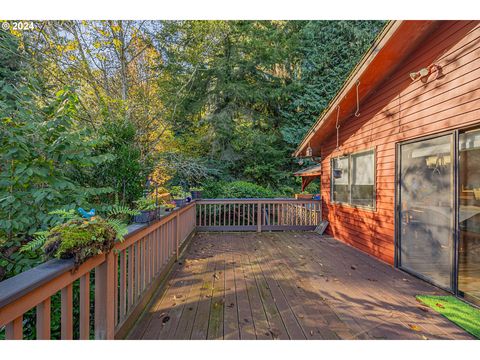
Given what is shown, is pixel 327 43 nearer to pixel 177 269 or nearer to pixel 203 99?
pixel 203 99

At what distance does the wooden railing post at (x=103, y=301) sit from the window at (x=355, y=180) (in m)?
4.26

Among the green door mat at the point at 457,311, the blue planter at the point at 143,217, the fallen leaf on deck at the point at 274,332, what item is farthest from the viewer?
the blue planter at the point at 143,217

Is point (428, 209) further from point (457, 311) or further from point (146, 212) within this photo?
point (146, 212)

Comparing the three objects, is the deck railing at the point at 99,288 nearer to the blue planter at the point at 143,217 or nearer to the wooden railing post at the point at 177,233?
the blue planter at the point at 143,217

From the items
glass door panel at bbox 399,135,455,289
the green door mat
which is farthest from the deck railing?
glass door panel at bbox 399,135,455,289

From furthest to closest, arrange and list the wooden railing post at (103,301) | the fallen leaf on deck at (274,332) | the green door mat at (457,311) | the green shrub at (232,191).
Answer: the green shrub at (232,191) → the green door mat at (457,311) → the fallen leaf on deck at (274,332) → the wooden railing post at (103,301)

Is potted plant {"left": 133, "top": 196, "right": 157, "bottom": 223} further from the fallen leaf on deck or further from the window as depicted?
the window

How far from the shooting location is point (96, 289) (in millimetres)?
1616

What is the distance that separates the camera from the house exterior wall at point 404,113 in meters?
2.62

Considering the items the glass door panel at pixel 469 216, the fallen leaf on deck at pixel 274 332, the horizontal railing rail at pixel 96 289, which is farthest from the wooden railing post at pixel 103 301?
the glass door panel at pixel 469 216

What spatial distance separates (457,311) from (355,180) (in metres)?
2.84

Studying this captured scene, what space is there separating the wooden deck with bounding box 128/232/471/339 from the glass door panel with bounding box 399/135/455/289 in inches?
10.5

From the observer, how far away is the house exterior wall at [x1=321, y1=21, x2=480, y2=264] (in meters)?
2.62
